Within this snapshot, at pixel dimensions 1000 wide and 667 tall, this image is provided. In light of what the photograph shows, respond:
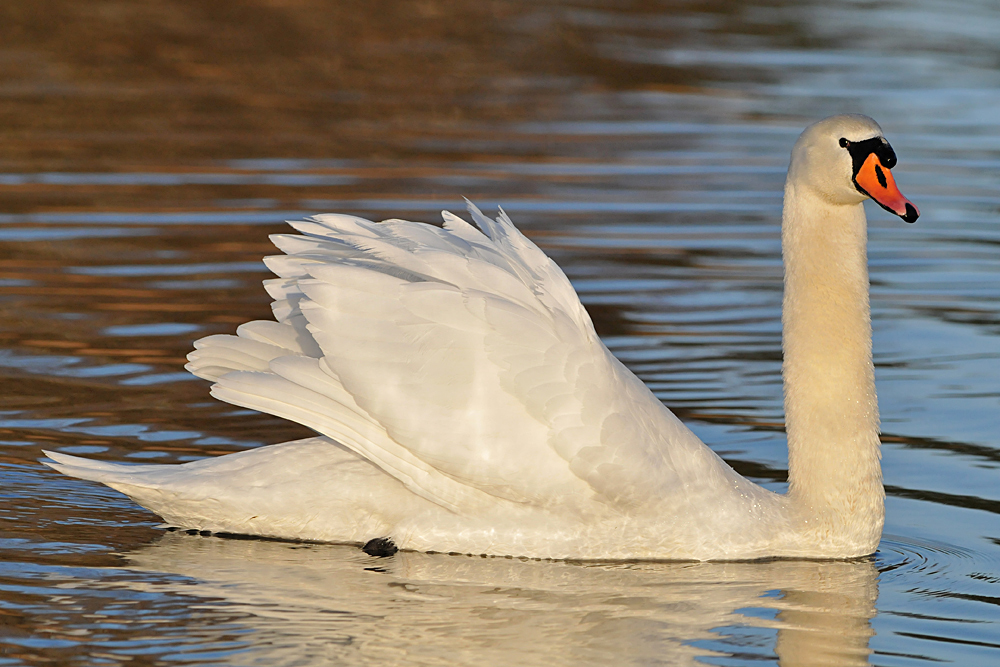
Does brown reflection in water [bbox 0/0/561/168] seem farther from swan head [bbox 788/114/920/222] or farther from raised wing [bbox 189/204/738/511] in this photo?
swan head [bbox 788/114/920/222]

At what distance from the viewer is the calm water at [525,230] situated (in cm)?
627

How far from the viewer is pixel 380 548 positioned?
6.98m

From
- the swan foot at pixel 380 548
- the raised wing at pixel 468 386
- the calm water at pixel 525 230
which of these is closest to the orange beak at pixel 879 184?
the raised wing at pixel 468 386

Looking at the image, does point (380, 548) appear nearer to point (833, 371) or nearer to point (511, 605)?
point (511, 605)

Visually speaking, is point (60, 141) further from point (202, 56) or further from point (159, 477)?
point (159, 477)

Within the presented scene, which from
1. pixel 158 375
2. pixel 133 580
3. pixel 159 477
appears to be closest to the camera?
pixel 133 580

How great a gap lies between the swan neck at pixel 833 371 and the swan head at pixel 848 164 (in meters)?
0.10

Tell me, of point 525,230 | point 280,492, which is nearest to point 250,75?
point 525,230

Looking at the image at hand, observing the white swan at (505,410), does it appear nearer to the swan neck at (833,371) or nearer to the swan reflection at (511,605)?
the swan neck at (833,371)

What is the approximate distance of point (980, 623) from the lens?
6.39 m

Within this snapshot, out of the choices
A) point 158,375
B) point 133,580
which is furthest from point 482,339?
point 158,375

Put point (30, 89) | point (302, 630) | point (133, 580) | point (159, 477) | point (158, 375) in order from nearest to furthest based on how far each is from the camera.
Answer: point (302, 630)
point (133, 580)
point (159, 477)
point (158, 375)
point (30, 89)

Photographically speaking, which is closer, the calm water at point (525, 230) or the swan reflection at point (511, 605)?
the swan reflection at point (511, 605)

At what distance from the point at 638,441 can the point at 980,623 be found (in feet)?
4.76
